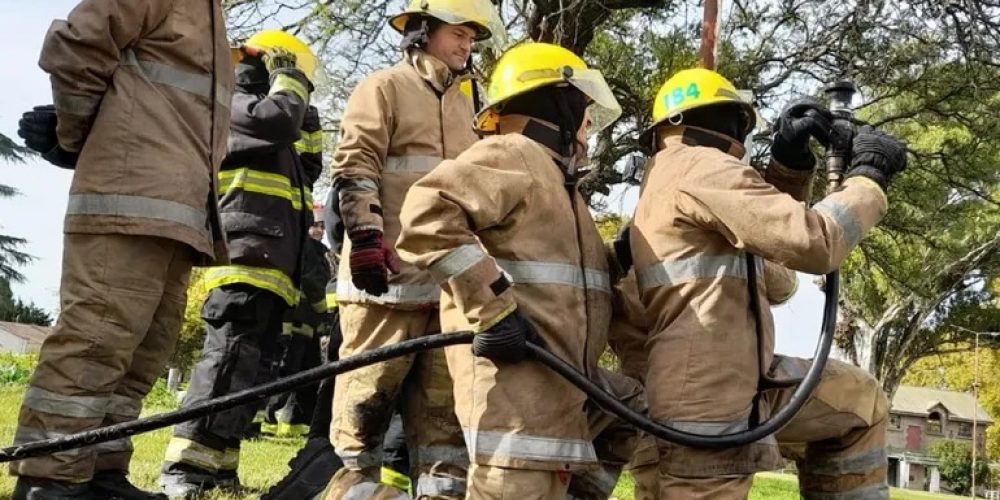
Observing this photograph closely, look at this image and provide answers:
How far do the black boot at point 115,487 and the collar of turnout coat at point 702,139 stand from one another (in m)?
2.15

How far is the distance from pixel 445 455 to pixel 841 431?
1352 millimetres

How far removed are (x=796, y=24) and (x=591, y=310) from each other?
9577mm

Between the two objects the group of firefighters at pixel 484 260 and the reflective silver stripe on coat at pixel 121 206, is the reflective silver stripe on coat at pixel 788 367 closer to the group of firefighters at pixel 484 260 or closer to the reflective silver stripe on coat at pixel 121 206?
the group of firefighters at pixel 484 260

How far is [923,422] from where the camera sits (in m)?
59.0

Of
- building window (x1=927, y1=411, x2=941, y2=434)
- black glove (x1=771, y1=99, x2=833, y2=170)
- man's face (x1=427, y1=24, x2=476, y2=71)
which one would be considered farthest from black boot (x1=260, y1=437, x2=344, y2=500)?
building window (x1=927, y1=411, x2=941, y2=434)

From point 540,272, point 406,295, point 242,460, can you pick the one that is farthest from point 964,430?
point 540,272

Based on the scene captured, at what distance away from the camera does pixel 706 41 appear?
735 cm

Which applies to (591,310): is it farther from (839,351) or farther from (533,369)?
(839,351)

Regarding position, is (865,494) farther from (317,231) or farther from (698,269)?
(317,231)

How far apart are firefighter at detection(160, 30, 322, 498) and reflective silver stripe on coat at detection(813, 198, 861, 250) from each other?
2276mm

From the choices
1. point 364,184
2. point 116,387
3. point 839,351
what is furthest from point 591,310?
point 839,351

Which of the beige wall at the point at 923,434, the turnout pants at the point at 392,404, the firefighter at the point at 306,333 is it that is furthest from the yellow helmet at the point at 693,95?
the beige wall at the point at 923,434

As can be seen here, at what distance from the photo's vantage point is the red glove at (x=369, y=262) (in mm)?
3428

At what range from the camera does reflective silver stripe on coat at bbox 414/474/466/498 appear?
10.6 ft
